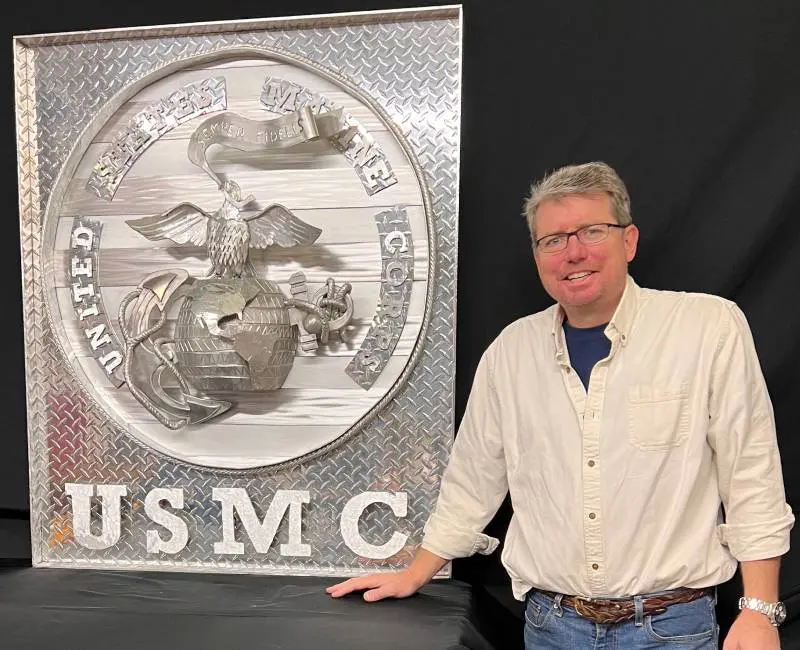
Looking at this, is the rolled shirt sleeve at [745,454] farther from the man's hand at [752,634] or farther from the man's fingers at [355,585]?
the man's fingers at [355,585]

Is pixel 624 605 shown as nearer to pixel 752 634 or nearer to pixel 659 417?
pixel 752 634

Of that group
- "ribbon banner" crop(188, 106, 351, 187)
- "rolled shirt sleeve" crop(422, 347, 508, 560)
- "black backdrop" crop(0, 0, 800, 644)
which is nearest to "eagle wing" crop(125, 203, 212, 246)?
"ribbon banner" crop(188, 106, 351, 187)

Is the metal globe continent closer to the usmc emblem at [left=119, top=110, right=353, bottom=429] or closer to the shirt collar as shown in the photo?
the usmc emblem at [left=119, top=110, right=353, bottom=429]

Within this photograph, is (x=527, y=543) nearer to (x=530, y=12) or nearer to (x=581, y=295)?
(x=581, y=295)

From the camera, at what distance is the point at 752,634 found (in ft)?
4.30

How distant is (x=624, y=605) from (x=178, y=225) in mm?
1397

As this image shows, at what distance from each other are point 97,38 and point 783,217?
187 centimetres

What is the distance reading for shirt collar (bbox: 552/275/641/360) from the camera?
56.4 inches

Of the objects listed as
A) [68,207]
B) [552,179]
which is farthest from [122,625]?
[552,179]

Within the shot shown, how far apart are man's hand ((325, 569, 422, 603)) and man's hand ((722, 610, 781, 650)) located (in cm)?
66

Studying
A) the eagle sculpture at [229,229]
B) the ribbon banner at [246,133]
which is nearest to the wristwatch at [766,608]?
the eagle sculpture at [229,229]

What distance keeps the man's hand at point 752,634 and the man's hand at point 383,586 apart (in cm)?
66

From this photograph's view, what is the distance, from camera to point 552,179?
147 cm

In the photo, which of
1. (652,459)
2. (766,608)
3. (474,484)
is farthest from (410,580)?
(766,608)
